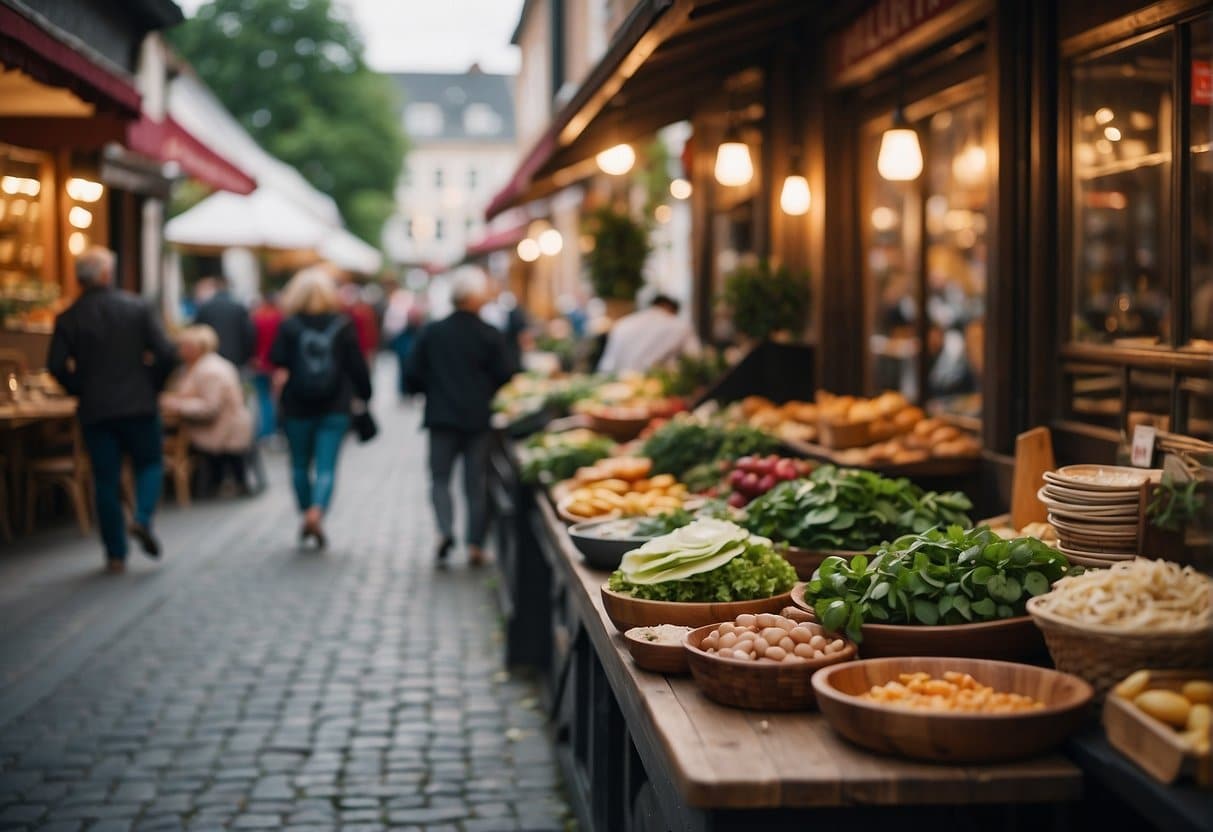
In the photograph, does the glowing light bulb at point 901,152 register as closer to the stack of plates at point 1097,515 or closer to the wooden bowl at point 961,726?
the stack of plates at point 1097,515

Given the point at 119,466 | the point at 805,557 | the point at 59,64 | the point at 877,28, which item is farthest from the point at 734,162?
the point at 805,557

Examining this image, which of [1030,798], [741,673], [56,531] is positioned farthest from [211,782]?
[56,531]

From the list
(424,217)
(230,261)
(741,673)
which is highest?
(424,217)

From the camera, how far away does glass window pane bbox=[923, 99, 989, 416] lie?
1441 centimetres

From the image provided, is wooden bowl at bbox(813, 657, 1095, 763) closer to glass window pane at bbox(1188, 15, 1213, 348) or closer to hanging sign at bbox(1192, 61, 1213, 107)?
glass window pane at bbox(1188, 15, 1213, 348)

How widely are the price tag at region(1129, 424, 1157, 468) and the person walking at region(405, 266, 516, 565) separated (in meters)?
6.22

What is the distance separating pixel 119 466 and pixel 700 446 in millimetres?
4754

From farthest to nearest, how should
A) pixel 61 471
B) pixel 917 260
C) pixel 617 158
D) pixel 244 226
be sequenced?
1. pixel 244 226
2. pixel 617 158
3. pixel 61 471
4. pixel 917 260

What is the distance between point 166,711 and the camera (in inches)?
268

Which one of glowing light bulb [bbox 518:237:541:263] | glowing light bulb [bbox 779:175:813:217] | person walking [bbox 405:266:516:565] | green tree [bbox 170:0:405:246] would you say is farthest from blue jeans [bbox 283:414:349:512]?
green tree [bbox 170:0:405:246]

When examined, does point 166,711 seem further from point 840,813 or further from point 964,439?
point 840,813

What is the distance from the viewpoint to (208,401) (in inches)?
535

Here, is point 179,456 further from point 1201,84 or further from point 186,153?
point 1201,84

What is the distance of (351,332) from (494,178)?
86.3m
